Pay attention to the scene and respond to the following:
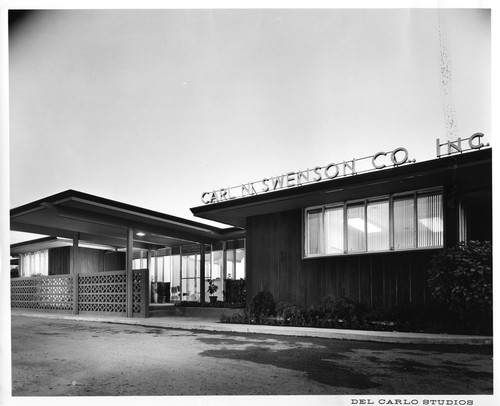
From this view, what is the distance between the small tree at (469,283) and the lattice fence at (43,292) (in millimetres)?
14739

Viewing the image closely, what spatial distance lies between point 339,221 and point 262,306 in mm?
3219

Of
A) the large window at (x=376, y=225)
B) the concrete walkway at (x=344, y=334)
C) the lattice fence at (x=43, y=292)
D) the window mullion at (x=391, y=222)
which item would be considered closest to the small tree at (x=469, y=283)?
the concrete walkway at (x=344, y=334)

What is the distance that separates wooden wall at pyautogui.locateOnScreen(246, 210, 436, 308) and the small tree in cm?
186

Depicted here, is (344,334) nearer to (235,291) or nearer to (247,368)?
(247,368)

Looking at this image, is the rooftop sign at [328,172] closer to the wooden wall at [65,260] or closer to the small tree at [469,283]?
the small tree at [469,283]

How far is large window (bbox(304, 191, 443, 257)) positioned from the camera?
10867 mm

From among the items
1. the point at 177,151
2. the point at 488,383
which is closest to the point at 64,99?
the point at 177,151

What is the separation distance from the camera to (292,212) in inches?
547

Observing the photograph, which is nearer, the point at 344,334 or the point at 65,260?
the point at 344,334

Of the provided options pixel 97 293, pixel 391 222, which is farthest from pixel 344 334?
pixel 97 293

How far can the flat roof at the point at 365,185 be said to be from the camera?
9523mm

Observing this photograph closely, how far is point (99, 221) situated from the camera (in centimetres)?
1616

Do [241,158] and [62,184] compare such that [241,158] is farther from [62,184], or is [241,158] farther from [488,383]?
[488,383]

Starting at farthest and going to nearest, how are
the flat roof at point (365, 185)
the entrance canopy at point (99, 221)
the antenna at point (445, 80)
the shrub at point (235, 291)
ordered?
1. the shrub at point (235, 291)
2. the entrance canopy at point (99, 221)
3. the flat roof at point (365, 185)
4. the antenna at point (445, 80)
